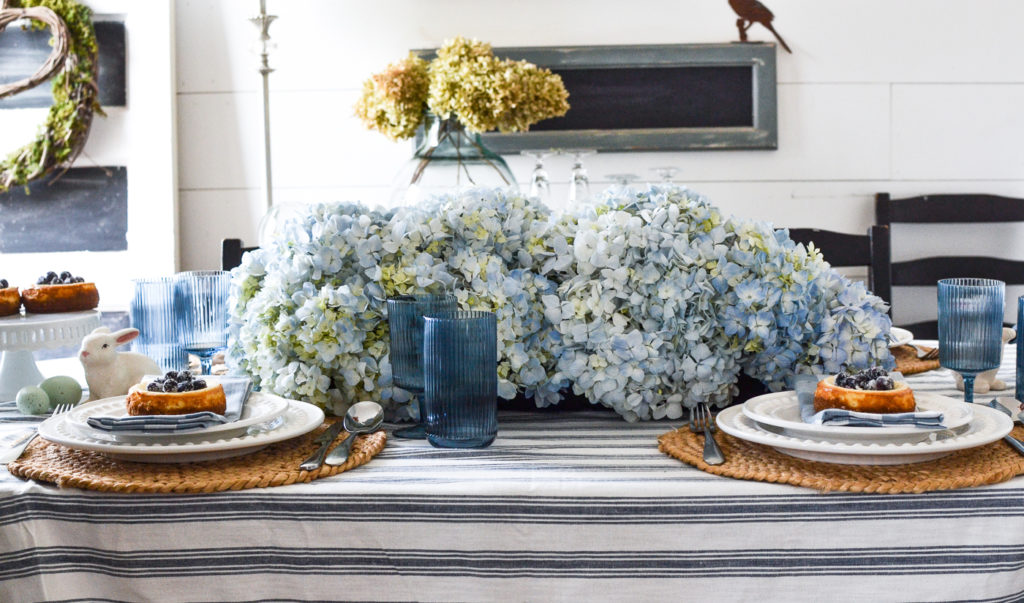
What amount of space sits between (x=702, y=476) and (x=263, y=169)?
6.85 ft

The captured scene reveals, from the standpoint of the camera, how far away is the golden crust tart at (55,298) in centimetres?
124

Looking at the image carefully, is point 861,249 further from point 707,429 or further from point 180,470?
point 180,470

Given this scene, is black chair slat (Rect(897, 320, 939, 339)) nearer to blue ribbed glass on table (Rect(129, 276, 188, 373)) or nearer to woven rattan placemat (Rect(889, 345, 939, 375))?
woven rattan placemat (Rect(889, 345, 939, 375))

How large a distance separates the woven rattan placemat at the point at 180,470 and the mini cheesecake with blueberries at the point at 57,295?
0.37 meters

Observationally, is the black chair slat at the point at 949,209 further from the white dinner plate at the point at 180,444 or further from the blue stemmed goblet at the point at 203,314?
the white dinner plate at the point at 180,444

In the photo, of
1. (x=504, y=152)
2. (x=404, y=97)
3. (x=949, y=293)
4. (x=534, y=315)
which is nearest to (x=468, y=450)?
(x=534, y=315)

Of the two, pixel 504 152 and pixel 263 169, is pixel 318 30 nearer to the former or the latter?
pixel 263 169

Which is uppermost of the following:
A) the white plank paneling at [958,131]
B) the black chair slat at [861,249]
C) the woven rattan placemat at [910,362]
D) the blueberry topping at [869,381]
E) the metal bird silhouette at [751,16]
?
the metal bird silhouette at [751,16]

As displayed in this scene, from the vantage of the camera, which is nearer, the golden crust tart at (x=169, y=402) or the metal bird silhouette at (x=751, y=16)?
the golden crust tart at (x=169, y=402)

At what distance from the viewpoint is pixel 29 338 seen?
118 cm

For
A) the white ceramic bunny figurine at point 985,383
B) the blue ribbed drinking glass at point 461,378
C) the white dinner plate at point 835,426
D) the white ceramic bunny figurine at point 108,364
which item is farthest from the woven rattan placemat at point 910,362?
the white ceramic bunny figurine at point 108,364

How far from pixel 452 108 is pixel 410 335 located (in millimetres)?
753

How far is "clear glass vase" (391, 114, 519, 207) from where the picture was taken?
1.66 m

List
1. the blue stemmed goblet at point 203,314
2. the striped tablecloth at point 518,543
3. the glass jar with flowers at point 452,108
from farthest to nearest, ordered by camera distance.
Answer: the glass jar with flowers at point 452,108, the blue stemmed goblet at point 203,314, the striped tablecloth at point 518,543
